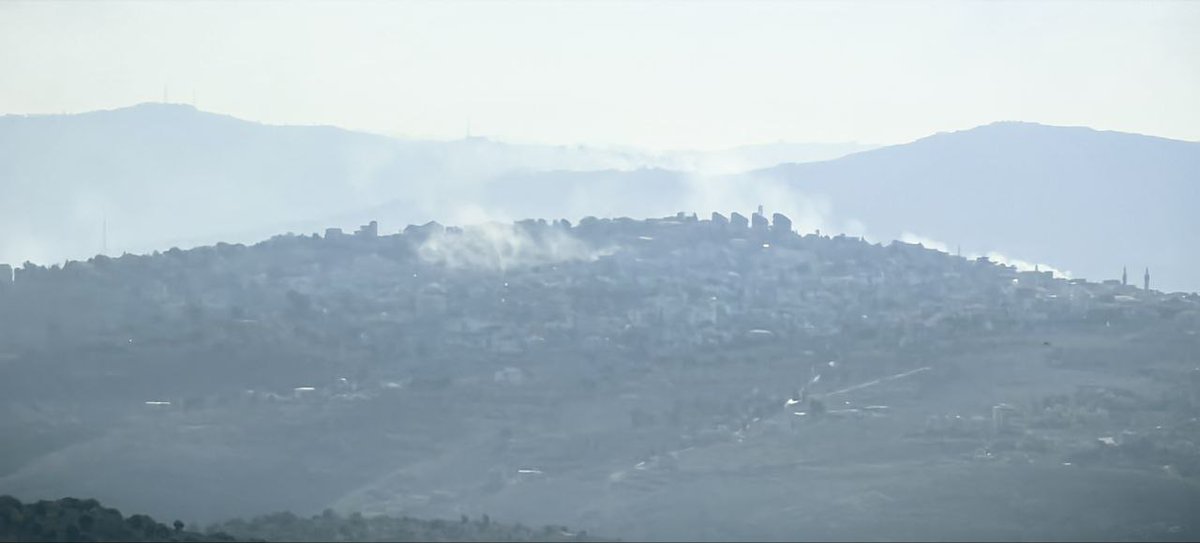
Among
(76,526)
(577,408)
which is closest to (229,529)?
(76,526)

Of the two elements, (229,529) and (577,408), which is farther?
(577,408)

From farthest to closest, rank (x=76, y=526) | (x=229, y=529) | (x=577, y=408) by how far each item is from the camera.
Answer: (x=577, y=408), (x=229, y=529), (x=76, y=526)

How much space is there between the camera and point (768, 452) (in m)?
154

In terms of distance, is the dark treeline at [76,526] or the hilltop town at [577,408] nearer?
the dark treeline at [76,526]

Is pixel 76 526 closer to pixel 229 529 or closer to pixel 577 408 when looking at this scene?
pixel 229 529

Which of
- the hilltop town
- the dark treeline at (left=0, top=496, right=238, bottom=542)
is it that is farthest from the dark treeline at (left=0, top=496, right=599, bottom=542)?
the hilltop town

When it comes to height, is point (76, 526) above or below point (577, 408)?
below

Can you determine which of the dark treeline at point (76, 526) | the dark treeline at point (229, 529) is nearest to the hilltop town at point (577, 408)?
the dark treeline at point (229, 529)

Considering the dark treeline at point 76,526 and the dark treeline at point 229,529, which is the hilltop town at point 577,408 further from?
the dark treeline at point 76,526

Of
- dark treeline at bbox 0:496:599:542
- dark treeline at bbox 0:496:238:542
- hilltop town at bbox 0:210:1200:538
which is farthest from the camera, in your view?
hilltop town at bbox 0:210:1200:538

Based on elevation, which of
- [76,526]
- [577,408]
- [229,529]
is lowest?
[229,529]

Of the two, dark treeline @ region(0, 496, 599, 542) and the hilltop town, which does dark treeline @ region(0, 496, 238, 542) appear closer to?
dark treeline @ region(0, 496, 599, 542)

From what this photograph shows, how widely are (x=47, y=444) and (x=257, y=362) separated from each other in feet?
98.0

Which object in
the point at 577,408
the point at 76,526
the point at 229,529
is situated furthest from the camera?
the point at 577,408
